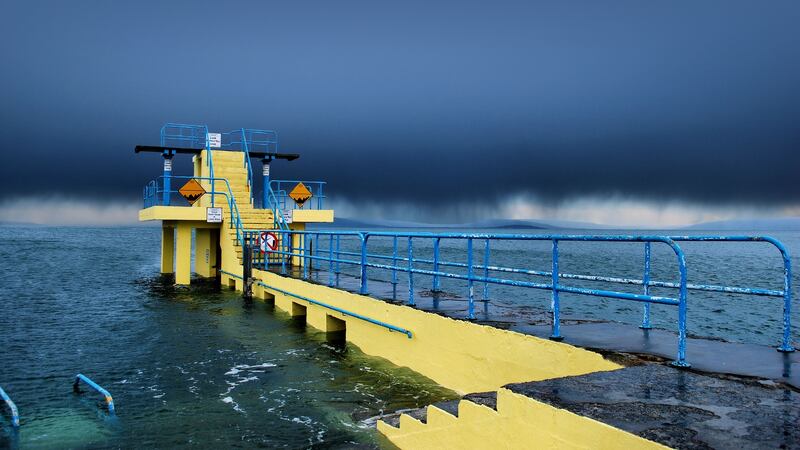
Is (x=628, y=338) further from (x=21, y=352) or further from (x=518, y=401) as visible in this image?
(x=21, y=352)

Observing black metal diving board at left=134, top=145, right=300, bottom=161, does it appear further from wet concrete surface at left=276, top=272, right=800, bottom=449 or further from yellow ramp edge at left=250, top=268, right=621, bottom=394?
wet concrete surface at left=276, top=272, right=800, bottom=449

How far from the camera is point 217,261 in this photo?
2442 centimetres

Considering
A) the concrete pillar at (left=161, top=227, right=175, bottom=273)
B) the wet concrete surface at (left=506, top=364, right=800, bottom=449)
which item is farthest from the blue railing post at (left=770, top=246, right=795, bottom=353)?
the concrete pillar at (left=161, top=227, right=175, bottom=273)

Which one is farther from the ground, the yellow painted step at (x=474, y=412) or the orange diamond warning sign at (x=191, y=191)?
the orange diamond warning sign at (x=191, y=191)

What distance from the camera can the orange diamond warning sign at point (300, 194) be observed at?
72.9 ft

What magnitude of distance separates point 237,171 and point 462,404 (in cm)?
2108

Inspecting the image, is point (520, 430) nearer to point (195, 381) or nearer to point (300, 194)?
point (195, 381)

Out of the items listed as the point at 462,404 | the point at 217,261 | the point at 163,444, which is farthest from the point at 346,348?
the point at 217,261

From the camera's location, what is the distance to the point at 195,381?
Answer: 9367 mm

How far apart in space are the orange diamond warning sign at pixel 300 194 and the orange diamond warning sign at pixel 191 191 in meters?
3.41

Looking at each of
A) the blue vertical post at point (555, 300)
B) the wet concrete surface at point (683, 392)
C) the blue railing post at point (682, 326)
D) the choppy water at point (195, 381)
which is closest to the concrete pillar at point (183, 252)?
the choppy water at point (195, 381)

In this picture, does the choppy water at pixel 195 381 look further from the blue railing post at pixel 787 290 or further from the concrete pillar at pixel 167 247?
the concrete pillar at pixel 167 247

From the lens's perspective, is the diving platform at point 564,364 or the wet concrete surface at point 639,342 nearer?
the diving platform at point 564,364

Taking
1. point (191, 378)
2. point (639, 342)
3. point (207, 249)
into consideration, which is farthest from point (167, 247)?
point (639, 342)
